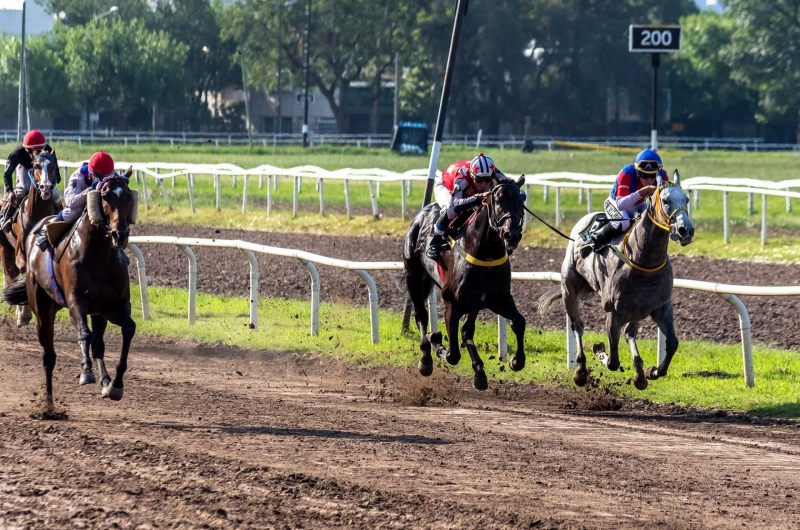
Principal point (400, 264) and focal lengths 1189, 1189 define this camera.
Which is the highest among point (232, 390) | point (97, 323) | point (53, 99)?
point (53, 99)

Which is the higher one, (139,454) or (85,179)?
(85,179)

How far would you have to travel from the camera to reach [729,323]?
11.5 metres

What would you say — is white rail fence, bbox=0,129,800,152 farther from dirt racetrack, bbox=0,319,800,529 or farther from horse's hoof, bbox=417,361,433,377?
dirt racetrack, bbox=0,319,800,529

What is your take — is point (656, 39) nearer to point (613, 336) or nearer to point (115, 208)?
point (613, 336)

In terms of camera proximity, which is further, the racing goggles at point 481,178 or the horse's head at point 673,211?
the racing goggles at point 481,178

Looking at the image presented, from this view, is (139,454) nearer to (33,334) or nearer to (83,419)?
(83,419)

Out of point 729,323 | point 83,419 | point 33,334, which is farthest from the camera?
point 33,334

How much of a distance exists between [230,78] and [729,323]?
184 feet

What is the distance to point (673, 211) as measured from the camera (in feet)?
26.0

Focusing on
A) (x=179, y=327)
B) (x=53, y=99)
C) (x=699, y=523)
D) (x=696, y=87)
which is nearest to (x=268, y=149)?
(x=53, y=99)

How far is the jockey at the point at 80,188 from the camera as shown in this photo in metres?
8.15

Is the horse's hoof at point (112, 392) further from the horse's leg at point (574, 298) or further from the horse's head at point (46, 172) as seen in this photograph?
the horse's head at point (46, 172)

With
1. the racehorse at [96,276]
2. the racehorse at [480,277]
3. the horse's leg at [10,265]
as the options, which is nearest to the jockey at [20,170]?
the horse's leg at [10,265]

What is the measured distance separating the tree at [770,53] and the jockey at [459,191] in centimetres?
5233
